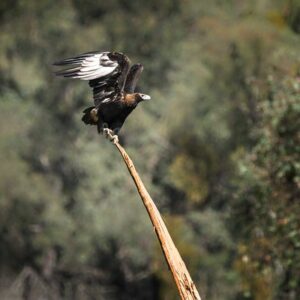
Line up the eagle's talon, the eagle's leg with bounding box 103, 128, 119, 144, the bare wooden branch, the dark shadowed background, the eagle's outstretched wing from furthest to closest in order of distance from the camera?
the dark shadowed background
the eagle's outstretched wing
the eagle's leg with bounding box 103, 128, 119, 144
the eagle's talon
the bare wooden branch

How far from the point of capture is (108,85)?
1352 cm

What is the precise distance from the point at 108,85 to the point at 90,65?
554 millimetres

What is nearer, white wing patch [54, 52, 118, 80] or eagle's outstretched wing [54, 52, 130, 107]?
white wing patch [54, 52, 118, 80]

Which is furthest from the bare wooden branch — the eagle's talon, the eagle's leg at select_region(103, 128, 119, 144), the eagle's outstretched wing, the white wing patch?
the eagle's outstretched wing

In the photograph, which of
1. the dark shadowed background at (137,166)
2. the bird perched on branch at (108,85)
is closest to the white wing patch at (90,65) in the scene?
the bird perched on branch at (108,85)

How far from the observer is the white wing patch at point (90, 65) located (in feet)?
41.4

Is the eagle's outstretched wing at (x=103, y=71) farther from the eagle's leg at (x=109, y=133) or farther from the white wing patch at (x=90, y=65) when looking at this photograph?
the eagle's leg at (x=109, y=133)

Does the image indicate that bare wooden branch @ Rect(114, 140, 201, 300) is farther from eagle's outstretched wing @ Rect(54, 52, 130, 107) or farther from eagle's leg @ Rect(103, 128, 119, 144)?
eagle's outstretched wing @ Rect(54, 52, 130, 107)

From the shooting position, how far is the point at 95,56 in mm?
13078

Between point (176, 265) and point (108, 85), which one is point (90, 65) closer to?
point (108, 85)

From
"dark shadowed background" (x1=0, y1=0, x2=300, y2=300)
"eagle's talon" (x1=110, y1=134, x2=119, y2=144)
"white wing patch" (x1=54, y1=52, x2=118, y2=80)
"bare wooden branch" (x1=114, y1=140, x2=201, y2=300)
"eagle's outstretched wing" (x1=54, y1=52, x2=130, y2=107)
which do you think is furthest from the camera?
"dark shadowed background" (x1=0, y1=0, x2=300, y2=300)

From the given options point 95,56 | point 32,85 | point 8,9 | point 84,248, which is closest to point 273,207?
point 95,56

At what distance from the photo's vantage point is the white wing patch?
12.6 m

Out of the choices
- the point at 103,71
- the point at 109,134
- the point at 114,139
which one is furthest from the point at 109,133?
the point at 103,71
